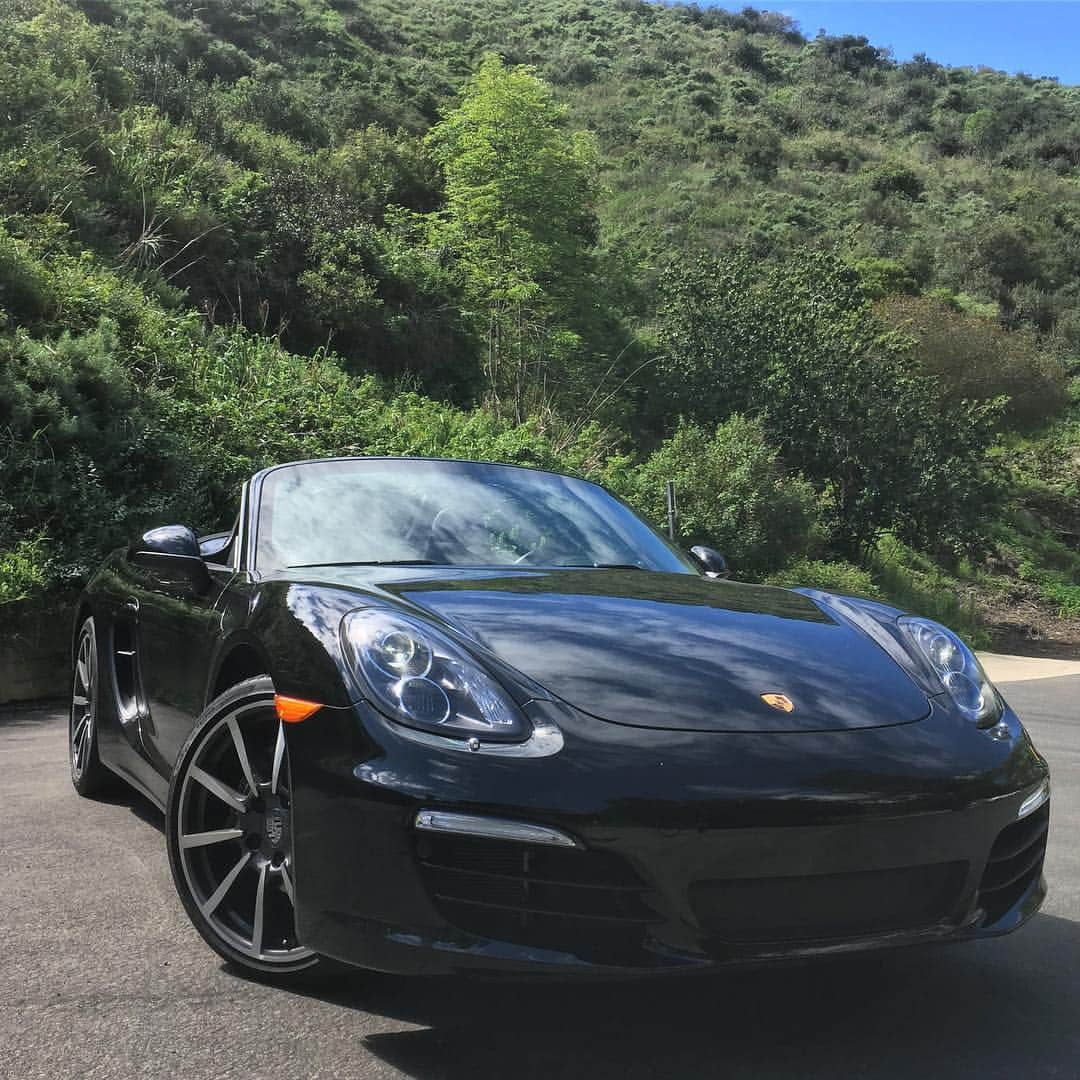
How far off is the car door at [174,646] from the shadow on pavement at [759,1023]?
0.97 m

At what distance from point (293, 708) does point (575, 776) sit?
62 cm

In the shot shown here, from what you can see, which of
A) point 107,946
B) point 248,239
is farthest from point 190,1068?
point 248,239

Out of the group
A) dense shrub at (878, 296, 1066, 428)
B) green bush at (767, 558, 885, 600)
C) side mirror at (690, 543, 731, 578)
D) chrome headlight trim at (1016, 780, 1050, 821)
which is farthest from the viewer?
dense shrub at (878, 296, 1066, 428)

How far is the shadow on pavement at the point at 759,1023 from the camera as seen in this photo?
212 centimetres

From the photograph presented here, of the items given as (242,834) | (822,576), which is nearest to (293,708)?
(242,834)

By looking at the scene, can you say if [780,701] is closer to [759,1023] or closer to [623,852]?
[623,852]

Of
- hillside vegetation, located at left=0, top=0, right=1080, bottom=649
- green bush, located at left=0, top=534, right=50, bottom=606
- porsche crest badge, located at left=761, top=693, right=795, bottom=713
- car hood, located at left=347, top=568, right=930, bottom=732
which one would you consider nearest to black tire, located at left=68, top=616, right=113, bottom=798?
car hood, located at left=347, top=568, right=930, bottom=732

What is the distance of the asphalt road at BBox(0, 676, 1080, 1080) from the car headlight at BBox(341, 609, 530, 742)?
64 cm

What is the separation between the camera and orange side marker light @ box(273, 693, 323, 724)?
2225mm

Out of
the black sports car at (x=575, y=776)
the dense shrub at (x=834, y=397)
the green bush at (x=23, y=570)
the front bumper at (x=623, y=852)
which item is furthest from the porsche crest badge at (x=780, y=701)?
the dense shrub at (x=834, y=397)

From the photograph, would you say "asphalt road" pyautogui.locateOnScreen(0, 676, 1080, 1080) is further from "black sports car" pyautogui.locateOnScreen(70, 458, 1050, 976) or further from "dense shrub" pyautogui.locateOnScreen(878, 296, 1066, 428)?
"dense shrub" pyautogui.locateOnScreen(878, 296, 1066, 428)

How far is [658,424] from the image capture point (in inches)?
1038

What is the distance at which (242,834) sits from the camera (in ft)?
8.06

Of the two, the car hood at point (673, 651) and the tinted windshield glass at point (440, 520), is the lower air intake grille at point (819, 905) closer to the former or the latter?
the car hood at point (673, 651)
